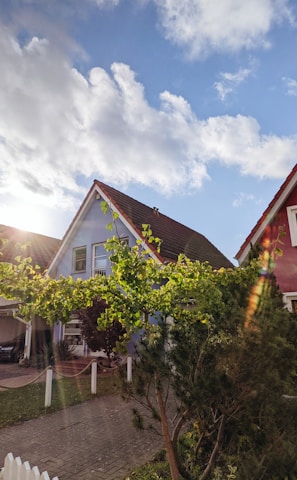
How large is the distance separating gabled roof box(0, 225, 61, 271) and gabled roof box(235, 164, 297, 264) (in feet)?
43.2

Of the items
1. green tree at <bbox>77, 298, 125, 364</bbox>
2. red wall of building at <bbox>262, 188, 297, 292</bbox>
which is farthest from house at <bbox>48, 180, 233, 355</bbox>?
red wall of building at <bbox>262, 188, 297, 292</bbox>

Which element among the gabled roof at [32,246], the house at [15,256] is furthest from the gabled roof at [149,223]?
the gabled roof at [32,246]

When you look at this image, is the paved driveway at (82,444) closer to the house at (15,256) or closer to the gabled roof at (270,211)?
the gabled roof at (270,211)

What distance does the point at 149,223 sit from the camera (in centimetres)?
1675

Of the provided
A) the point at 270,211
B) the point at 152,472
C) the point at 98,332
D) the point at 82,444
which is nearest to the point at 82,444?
the point at 82,444

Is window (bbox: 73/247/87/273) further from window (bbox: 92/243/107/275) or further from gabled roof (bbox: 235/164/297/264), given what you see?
gabled roof (bbox: 235/164/297/264)

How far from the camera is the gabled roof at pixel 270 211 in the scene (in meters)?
9.80

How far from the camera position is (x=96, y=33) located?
657cm

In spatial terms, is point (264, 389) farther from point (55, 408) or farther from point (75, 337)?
point (75, 337)

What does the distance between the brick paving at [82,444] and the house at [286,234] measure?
5.77 meters

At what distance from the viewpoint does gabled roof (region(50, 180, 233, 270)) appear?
49.5 feet

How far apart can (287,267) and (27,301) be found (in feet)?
26.9

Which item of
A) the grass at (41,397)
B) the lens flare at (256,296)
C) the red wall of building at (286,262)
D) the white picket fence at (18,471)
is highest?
the red wall of building at (286,262)

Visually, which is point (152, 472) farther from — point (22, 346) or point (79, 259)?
point (22, 346)
